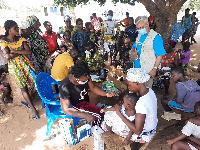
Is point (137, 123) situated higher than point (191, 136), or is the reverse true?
point (137, 123)

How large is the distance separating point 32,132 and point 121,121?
6.48ft

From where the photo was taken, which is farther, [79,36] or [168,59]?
[79,36]

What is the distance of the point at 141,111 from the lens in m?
1.89

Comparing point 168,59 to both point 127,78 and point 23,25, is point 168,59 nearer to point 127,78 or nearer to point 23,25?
point 127,78

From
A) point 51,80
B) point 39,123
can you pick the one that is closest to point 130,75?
point 51,80

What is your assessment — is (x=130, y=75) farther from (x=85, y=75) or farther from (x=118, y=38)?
(x=118, y=38)

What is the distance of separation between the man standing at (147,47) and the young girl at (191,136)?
1.09 metres

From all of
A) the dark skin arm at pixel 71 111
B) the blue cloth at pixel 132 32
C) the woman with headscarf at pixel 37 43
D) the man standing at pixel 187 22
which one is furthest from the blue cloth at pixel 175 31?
A: the dark skin arm at pixel 71 111

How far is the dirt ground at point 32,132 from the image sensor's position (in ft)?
8.34

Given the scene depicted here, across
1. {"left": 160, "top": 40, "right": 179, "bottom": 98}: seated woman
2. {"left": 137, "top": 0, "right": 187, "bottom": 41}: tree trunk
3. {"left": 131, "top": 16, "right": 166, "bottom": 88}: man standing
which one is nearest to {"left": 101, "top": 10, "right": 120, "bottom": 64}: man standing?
{"left": 137, "top": 0, "right": 187, "bottom": 41}: tree trunk

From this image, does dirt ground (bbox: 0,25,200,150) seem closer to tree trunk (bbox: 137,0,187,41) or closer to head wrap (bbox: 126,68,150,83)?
head wrap (bbox: 126,68,150,83)

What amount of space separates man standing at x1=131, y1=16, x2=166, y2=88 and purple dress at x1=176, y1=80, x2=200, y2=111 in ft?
1.79

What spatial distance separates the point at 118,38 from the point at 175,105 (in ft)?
12.1

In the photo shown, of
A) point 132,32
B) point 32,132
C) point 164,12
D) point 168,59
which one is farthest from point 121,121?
point 164,12
